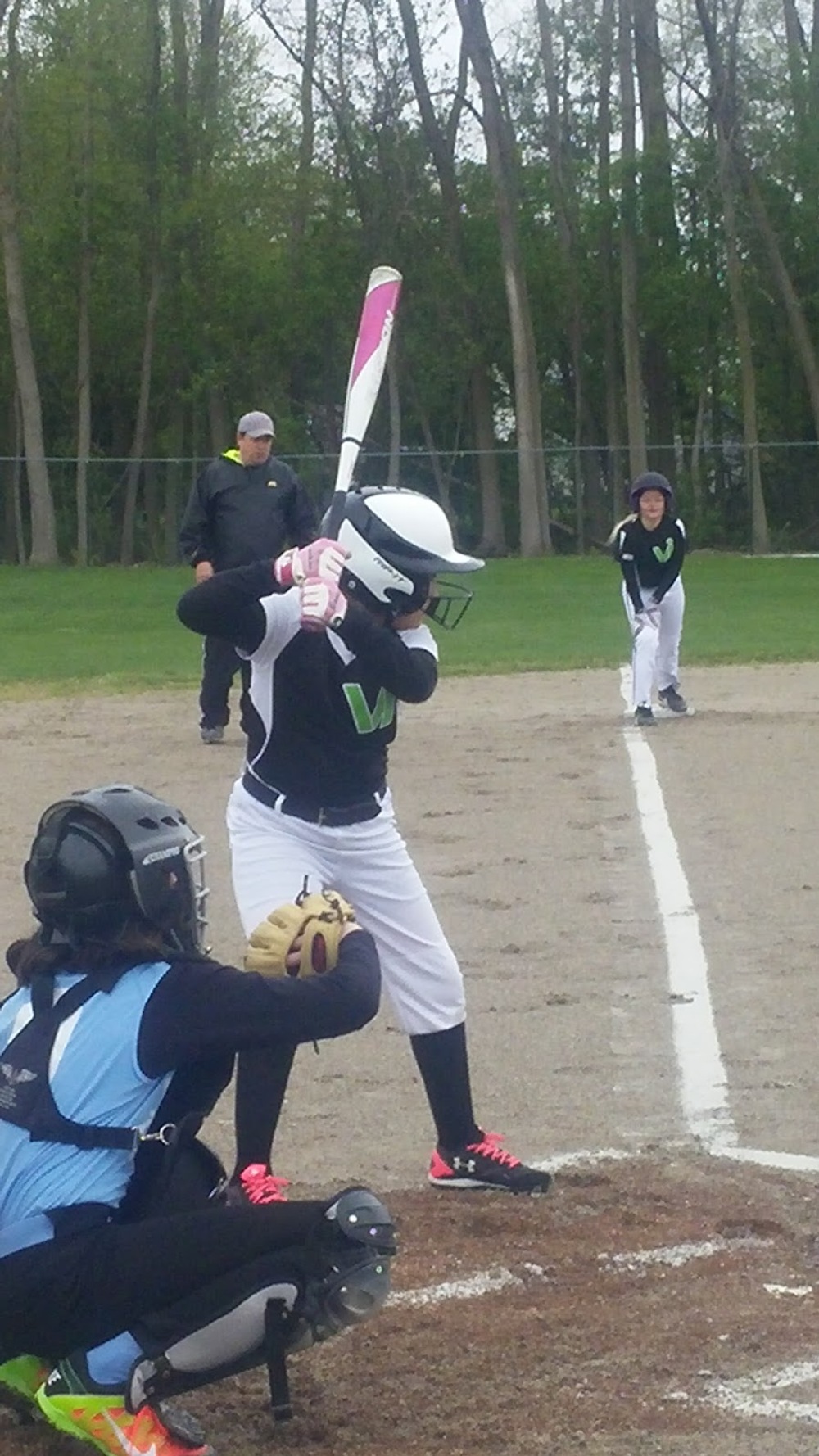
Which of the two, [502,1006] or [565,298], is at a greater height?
[565,298]

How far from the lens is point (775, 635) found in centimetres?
2248

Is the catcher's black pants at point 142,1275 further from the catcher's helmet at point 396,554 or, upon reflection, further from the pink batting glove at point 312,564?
the catcher's helmet at point 396,554

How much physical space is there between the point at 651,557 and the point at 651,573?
12cm

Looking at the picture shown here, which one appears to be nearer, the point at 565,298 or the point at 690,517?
the point at 690,517

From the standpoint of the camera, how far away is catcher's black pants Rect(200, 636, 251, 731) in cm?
1266

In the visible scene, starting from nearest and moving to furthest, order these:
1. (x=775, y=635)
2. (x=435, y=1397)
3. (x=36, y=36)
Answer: (x=435, y=1397)
(x=775, y=635)
(x=36, y=36)

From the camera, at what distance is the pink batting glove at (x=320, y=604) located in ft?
15.8

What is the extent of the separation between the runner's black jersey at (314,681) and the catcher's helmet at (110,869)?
1325 mm

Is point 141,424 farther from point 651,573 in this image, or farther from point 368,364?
point 368,364

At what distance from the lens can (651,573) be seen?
14820mm

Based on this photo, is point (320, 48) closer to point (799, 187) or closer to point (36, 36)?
point (36, 36)

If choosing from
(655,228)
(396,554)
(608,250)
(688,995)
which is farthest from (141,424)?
(396,554)

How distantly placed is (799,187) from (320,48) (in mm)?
11989

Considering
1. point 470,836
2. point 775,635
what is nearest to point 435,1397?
point 470,836
